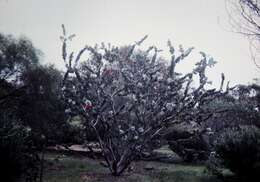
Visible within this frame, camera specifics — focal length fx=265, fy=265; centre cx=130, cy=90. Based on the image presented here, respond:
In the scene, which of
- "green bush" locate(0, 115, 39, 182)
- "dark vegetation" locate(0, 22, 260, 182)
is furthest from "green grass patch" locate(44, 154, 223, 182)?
"green bush" locate(0, 115, 39, 182)

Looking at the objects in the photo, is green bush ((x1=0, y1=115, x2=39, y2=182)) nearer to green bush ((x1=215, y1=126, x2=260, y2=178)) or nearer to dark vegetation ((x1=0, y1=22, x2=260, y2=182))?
dark vegetation ((x1=0, y1=22, x2=260, y2=182))

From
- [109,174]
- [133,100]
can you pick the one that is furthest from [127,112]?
[109,174]

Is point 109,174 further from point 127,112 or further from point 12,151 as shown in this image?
point 12,151

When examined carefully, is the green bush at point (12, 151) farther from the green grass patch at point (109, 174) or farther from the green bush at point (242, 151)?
the green bush at point (242, 151)

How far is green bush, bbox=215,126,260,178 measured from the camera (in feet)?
22.6

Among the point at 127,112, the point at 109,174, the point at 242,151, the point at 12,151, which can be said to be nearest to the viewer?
the point at 12,151

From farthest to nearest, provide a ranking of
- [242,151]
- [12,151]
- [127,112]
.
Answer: [127,112]
[242,151]
[12,151]

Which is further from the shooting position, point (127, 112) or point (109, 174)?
point (127, 112)

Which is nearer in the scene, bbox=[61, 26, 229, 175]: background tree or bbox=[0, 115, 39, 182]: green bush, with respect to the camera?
bbox=[0, 115, 39, 182]: green bush

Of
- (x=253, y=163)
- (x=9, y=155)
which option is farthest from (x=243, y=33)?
(x=9, y=155)

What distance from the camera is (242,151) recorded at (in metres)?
6.98

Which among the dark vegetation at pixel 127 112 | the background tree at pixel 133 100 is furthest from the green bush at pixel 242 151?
the background tree at pixel 133 100

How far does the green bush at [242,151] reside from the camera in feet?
22.6

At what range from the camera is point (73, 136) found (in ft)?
38.4
